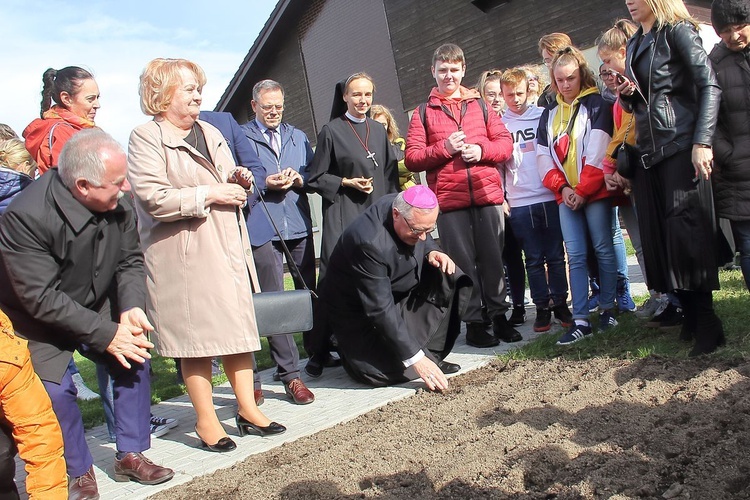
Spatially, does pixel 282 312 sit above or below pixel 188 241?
below

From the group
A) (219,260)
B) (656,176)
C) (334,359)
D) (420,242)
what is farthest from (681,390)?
(334,359)

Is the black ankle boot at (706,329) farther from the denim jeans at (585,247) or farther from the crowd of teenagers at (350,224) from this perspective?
the denim jeans at (585,247)

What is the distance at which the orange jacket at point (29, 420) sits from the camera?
2682 millimetres

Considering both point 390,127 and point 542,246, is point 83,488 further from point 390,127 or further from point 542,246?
point 390,127

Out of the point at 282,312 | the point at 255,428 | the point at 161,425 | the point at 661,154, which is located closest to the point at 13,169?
the point at 161,425

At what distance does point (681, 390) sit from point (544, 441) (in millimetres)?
857

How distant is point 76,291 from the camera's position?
3.38 m

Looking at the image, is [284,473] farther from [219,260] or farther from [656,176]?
[656,176]

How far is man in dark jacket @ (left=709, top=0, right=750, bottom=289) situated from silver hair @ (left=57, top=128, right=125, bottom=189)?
3.28 m

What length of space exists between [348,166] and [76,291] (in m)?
2.49

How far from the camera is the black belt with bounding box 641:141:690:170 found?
4.00 m

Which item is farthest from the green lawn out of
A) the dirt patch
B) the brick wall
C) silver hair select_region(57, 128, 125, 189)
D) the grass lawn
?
the brick wall

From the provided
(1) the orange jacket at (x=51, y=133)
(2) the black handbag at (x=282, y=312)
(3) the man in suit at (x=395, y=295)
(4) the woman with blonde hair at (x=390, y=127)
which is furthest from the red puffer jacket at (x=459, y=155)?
(1) the orange jacket at (x=51, y=133)

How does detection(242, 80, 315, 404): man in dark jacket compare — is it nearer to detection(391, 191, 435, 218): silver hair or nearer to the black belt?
detection(391, 191, 435, 218): silver hair
